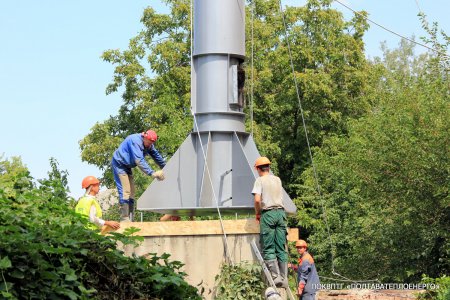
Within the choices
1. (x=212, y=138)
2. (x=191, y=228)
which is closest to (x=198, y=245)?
(x=191, y=228)

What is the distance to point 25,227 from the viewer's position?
9.20 metres

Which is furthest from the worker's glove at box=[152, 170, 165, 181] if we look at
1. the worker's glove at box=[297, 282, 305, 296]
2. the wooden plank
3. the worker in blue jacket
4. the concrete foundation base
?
the worker's glove at box=[297, 282, 305, 296]

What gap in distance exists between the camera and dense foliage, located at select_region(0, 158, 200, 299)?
27.7 ft

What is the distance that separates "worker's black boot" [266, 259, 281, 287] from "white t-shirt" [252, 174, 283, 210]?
2.31 ft

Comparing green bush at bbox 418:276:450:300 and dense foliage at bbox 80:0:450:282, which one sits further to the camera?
dense foliage at bbox 80:0:450:282

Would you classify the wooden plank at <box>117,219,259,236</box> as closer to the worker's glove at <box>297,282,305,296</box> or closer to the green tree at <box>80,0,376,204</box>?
the worker's glove at <box>297,282,305,296</box>

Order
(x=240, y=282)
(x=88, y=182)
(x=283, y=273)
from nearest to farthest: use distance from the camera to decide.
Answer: (x=88, y=182), (x=240, y=282), (x=283, y=273)

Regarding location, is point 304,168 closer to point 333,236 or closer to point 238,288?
point 333,236

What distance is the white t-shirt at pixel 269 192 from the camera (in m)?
13.5

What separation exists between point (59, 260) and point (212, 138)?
21.1 feet

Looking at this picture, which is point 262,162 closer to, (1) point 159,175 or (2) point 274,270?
(2) point 274,270

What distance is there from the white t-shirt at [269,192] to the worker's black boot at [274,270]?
0.70m

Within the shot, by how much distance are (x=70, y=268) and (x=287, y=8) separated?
3856 centimetres

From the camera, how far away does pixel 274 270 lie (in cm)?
1352
